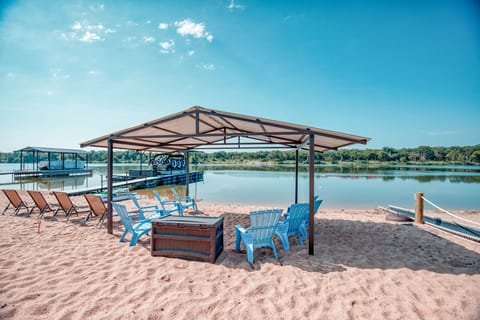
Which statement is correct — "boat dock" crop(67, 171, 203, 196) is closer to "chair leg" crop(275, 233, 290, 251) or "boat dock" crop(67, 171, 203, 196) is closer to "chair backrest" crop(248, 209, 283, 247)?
"chair backrest" crop(248, 209, 283, 247)

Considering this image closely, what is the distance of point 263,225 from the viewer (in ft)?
11.4

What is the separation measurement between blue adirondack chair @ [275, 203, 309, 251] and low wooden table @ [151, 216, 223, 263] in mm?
1083

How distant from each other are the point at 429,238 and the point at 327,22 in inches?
386

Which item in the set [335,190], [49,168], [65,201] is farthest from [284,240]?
[49,168]

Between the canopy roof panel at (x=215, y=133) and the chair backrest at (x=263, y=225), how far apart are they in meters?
1.32

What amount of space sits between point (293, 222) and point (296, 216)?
5.1 inches

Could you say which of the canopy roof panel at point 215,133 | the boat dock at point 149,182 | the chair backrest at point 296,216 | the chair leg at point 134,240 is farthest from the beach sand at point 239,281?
the boat dock at point 149,182

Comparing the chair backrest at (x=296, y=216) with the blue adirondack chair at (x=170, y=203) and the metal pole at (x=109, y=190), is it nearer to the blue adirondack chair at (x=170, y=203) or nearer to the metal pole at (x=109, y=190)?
the blue adirondack chair at (x=170, y=203)

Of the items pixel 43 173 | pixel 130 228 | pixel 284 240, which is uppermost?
pixel 43 173

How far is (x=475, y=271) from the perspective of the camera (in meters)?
3.00

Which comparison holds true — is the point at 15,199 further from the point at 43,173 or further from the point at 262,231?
the point at 43,173

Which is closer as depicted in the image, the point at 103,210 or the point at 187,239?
the point at 187,239

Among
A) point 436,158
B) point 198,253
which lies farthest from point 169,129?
point 436,158

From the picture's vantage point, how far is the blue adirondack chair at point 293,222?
379 centimetres
